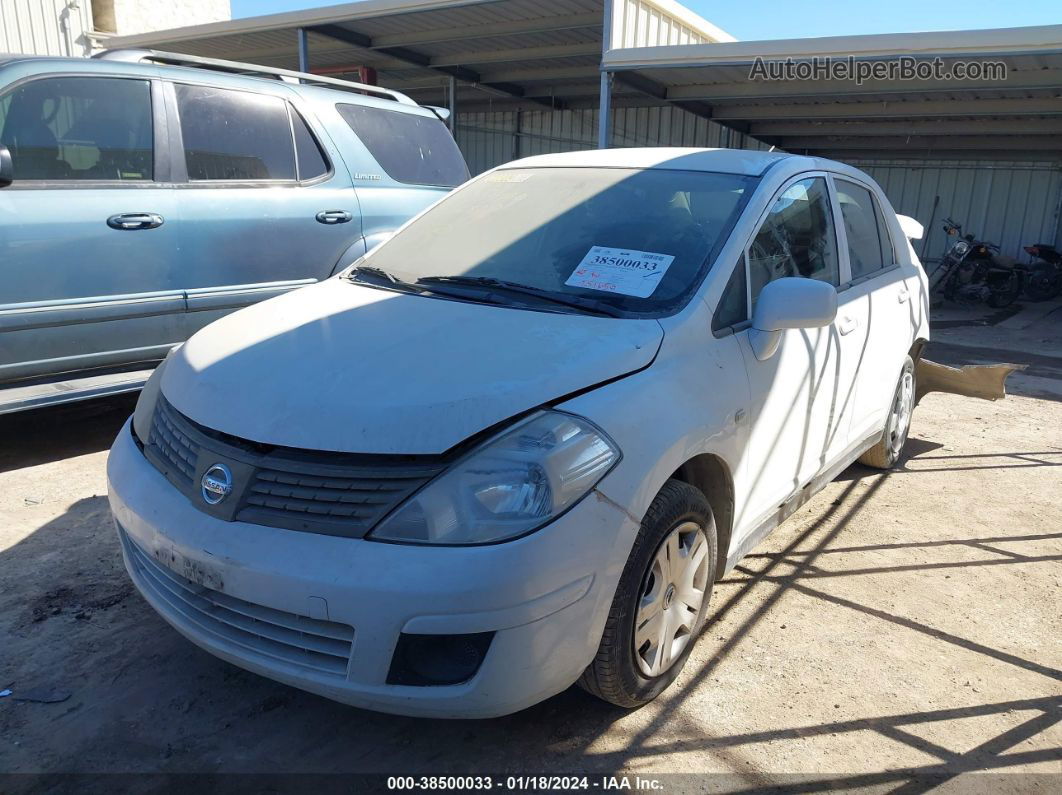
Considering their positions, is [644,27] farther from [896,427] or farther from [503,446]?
[503,446]

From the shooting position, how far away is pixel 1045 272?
41.7 ft

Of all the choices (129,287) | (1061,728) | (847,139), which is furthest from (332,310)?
(847,139)

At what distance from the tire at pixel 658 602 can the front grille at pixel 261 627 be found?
71cm

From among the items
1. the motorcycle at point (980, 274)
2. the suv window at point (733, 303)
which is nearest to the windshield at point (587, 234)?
the suv window at point (733, 303)

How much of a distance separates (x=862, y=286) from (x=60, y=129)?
4.08 meters

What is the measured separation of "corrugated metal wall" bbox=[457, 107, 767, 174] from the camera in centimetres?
1453

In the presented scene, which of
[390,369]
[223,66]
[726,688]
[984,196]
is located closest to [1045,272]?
[984,196]

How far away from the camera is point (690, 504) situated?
2490 millimetres

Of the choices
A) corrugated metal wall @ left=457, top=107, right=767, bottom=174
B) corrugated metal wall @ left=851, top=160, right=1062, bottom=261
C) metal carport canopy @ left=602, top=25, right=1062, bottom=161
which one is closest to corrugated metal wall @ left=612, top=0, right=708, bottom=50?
metal carport canopy @ left=602, top=25, right=1062, bottom=161

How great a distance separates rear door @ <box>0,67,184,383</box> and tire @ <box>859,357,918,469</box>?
158 inches

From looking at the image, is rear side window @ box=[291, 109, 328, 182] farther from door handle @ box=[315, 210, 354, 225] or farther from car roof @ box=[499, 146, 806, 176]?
car roof @ box=[499, 146, 806, 176]

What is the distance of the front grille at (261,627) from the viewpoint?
6.73 feet

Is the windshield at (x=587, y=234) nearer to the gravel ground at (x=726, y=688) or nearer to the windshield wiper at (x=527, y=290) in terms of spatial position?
the windshield wiper at (x=527, y=290)

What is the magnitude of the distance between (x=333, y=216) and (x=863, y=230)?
10.2 feet
